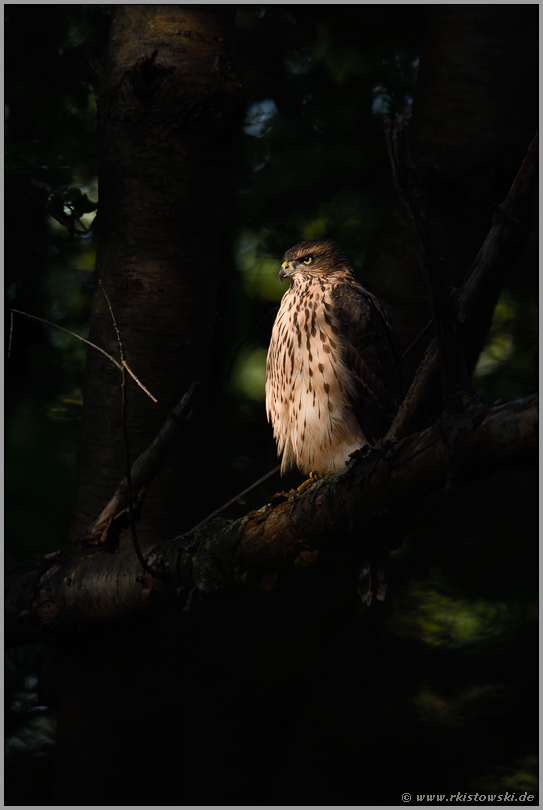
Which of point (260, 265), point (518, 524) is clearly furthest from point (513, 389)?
point (260, 265)

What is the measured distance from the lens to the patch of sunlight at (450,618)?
328 centimetres

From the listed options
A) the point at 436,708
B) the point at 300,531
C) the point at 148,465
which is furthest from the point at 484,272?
the point at 436,708

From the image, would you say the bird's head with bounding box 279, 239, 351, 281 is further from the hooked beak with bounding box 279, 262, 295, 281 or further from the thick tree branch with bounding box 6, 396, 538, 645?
the thick tree branch with bounding box 6, 396, 538, 645

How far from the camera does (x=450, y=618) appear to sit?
11.0ft

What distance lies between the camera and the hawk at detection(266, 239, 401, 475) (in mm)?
2738

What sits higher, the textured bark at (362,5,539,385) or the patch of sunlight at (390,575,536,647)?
the textured bark at (362,5,539,385)

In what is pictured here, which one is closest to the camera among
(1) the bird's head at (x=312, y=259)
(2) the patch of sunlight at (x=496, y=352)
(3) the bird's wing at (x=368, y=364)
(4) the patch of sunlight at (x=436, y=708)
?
(3) the bird's wing at (x=368, y=364)

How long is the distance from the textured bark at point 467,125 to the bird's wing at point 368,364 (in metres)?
0.48

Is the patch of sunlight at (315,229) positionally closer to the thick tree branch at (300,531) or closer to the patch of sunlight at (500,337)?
the patch of sunlight at (500,337)

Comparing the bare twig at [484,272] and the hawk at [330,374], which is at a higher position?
the hawk at [330,374]

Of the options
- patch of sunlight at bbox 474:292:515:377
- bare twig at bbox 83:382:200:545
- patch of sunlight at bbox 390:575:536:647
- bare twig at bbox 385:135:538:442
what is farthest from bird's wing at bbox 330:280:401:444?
bare twig at bbox 385:135:538:442

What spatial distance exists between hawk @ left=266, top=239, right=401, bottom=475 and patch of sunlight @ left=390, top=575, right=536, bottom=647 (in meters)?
1.05

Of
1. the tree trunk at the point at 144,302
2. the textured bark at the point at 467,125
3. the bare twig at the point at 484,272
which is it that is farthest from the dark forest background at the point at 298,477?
the bare twig at the point at 484,272

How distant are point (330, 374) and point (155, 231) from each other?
0.96 m
